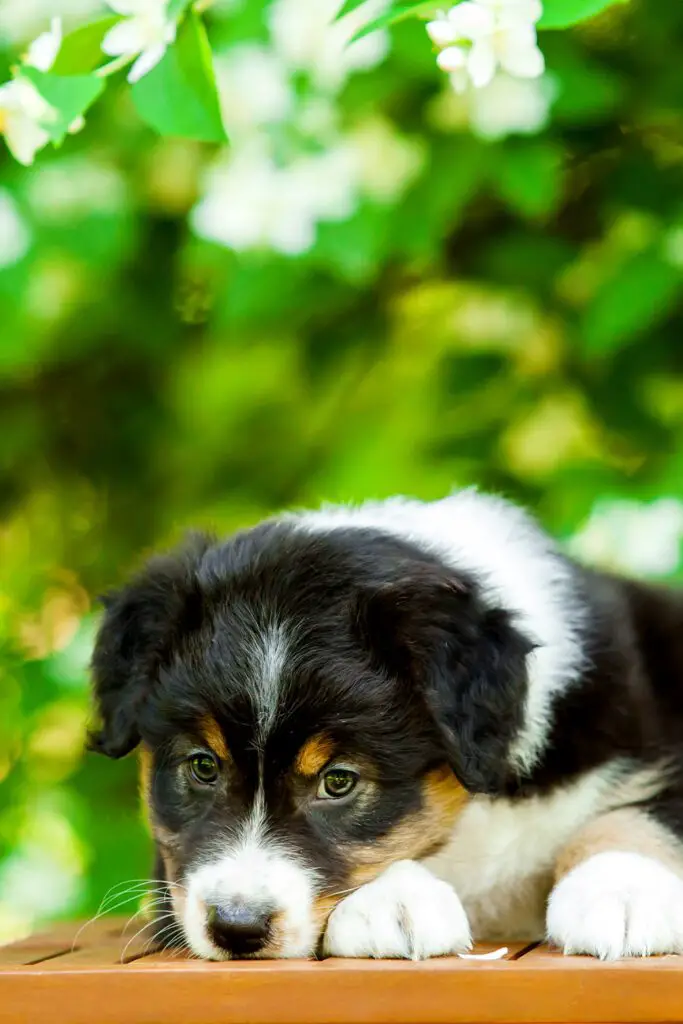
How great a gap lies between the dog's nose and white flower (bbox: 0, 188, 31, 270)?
2367 millimetres

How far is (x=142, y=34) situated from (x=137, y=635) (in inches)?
52.7

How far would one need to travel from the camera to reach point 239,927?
105 inches

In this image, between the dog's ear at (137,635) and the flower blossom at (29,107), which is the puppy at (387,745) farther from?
the flower blossom at (29,107)

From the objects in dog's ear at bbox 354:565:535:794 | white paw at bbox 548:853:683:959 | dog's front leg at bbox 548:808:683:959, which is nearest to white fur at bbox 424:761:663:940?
dog's front leg at bbox 548:808:683:959

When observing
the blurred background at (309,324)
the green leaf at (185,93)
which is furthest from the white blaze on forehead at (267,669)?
the blurred background at (309,324)

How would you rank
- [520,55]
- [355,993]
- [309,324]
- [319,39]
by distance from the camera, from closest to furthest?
[355,993]
[520,55]
[319,39]
[309,324]

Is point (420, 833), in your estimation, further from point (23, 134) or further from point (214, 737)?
point (23, 134)

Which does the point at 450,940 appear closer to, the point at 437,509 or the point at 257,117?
the point at 437,509

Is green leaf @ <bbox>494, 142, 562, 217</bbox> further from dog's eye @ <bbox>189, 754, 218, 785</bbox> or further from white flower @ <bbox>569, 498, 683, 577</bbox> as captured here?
dog's eye @ <bbox>189, 754, 218, 785</bbox>

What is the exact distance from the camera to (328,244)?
4.34 metres

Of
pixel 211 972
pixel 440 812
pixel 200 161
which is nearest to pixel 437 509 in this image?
pixel 440 812

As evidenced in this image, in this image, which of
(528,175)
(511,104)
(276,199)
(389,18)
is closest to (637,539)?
(528,175)

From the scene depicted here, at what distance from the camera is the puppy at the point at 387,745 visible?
275 cm

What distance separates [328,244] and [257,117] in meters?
0.42
